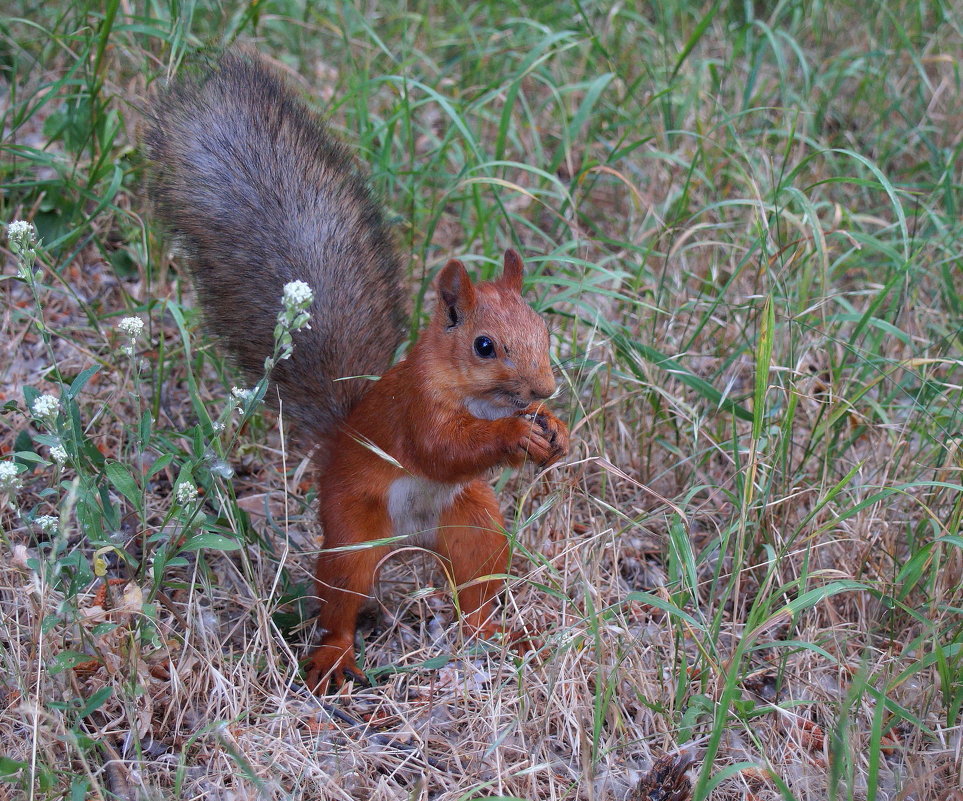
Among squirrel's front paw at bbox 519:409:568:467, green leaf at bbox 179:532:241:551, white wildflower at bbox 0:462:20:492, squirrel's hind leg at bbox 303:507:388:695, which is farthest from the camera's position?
squirrel's hind leg at bbox 303:507:388:695

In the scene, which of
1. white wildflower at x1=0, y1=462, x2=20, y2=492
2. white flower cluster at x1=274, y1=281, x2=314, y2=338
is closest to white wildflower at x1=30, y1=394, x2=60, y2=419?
white wildflower at x1=0, y1=462, x2=20, y2=492

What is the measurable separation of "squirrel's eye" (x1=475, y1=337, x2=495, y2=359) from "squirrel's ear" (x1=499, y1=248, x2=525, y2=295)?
174 mm

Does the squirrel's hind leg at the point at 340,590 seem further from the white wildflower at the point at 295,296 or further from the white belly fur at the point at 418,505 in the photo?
the white wildflower at the point at 295,296

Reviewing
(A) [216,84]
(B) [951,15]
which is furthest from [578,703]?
(B) [951,15]

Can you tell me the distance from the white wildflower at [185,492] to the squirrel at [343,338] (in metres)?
0.33

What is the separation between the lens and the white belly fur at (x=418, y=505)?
75.2 inches

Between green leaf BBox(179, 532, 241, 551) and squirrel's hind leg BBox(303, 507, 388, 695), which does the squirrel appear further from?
green leaf BBox(179, 532, 241, 551)

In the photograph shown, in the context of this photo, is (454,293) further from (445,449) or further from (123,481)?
(123,481)

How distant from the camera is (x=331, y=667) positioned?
1.92 metres

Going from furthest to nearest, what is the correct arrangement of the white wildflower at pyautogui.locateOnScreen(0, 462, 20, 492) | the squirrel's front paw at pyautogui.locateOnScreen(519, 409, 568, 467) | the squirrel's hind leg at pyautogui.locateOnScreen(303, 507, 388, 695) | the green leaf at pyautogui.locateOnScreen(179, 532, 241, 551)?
1. the squirrel's hind leg at pyautogui.locateOnScreen(303, 507, 388, 695)
2. the squirrel's front paw at pyautogui.locateOnScreen(519, 409, 568, 467)
3. the green leaf at pyautogui.locateOnScreen(179, 532, 241, 551)
4. the white wildflower at pyautogui.locateOnScreen(0, 462, 20, 492)

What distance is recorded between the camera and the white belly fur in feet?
6.26

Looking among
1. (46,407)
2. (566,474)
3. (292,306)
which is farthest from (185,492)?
(566,474)

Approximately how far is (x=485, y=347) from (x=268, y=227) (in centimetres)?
55

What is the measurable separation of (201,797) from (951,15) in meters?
3.37
